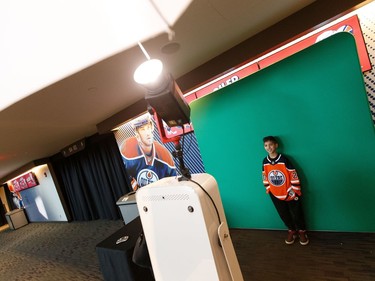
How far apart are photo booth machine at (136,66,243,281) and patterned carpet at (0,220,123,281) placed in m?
2.60

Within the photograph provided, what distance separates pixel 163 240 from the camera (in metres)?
1.02

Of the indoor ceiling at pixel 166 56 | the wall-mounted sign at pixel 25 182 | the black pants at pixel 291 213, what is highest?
the indoor ceiling at pixel 166 56

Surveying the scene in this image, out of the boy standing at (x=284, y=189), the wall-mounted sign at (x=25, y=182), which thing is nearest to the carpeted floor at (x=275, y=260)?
the boy standing at (x=284, y=189)

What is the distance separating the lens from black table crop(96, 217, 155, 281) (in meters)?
1.37

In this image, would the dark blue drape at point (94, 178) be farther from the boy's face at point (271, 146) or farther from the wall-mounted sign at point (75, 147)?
the boy's face at point (271, 146)

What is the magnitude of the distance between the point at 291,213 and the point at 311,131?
921 millimetres

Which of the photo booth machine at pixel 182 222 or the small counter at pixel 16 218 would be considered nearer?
the photo booth machine at pixel 182 222

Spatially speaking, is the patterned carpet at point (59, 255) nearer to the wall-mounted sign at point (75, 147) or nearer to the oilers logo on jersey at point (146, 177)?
the oilers logo on jersey at point (146, 177)

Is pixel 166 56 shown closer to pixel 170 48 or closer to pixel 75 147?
pixel 170 48

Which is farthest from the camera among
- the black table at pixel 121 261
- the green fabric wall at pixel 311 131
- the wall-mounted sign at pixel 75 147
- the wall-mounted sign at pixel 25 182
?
the wall-mounted sign at pixel 25 182

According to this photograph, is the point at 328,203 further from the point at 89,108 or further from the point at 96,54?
the point at 89,108

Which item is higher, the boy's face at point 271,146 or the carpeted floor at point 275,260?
the boy's face at point 271,146

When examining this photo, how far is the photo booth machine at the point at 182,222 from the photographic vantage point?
34.8 inches

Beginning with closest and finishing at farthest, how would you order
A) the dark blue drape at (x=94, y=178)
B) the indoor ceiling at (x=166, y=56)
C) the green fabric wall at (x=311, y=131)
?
the indoor ceiling at (x=166, y=56) < the green fabric wall at (x=311, y=131) < the dark blue drape at (x=94, y=178)
